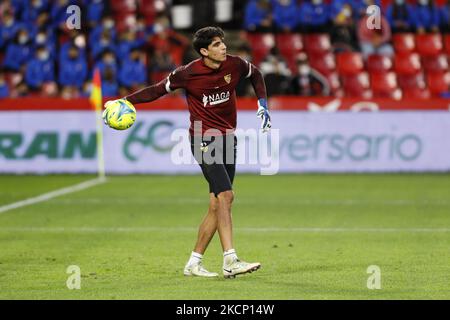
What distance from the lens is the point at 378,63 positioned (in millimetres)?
26859

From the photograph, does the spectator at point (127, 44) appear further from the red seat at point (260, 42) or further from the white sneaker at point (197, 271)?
the white sneaker at point (197, 271)

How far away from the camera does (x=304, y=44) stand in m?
27.6

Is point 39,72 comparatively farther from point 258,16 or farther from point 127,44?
point 258,16

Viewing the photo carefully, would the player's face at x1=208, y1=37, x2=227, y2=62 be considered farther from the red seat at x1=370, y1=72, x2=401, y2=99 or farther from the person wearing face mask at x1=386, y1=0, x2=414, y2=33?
the person wearing face mask at x1=386, y1=0, x2=414, y2=33

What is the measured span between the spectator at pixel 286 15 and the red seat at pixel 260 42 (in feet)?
1.23

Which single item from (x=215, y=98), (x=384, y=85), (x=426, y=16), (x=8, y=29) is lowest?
(x=215, y=98)

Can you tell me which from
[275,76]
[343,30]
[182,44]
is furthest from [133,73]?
[343,30]

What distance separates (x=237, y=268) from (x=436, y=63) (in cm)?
1819

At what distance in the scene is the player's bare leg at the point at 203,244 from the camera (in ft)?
34.0

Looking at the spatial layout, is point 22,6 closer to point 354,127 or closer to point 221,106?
point 354,127

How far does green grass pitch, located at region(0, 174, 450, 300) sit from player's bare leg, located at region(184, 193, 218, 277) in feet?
0.57

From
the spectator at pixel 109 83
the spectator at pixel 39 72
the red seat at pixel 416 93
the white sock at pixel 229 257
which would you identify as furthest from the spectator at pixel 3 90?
the white sock at pixel 229 257

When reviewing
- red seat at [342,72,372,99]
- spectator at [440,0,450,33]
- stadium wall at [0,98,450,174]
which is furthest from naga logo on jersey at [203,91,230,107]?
spectator at [440,0,450,33]

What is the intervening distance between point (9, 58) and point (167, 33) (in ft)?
12.9
